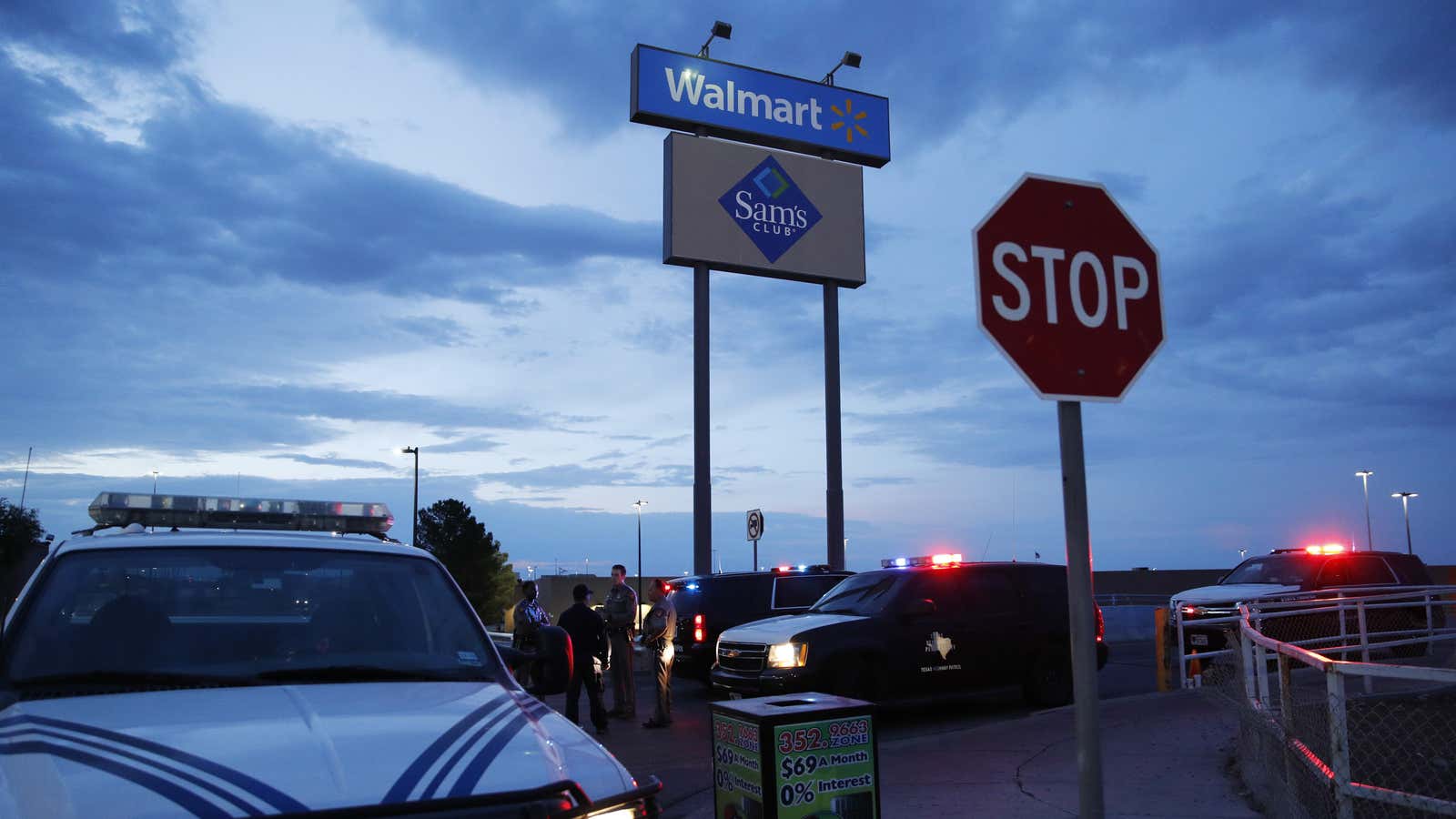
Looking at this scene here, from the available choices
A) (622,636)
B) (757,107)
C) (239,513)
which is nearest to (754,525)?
(622,636)

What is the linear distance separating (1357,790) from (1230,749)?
4544 millimetres

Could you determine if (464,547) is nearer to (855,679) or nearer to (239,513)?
(855,679)

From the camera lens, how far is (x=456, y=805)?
276 cm

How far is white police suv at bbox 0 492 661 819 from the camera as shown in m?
2.71

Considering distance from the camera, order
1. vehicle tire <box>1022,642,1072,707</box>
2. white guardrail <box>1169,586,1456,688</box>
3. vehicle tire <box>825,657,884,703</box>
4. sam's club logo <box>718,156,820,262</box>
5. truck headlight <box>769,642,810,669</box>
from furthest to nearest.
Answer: sam's club logo <box>718,156,820,262</box>
vehicle tire <box>1022,642,1072,707</box>
white guardrail <box>1169,586,1456,688</box>
vehicle tire <box>825,657,884,703</box>
truck headlight <box>769,642,810,669</box>

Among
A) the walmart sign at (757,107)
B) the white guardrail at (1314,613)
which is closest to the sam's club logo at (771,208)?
the walmart sign at (757,107)

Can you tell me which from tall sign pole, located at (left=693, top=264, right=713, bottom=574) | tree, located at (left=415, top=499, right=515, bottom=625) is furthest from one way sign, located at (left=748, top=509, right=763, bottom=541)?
tree, located at (left=415, top=499, right=515, bottom=625)

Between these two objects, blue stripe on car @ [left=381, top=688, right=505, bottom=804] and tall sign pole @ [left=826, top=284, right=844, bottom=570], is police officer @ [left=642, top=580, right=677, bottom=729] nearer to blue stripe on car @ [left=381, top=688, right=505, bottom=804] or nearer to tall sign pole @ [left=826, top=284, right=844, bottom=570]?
blue stripe on car @ [left=381, top=688, right=505, bottom=804]

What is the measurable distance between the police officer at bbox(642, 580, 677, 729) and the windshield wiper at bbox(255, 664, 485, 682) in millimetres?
9507

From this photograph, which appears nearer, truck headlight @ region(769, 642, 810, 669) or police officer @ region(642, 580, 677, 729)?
truck headlight @ region(769, 642, 810, 669)

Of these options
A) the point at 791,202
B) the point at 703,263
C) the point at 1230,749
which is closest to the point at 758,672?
the point at 1230,749

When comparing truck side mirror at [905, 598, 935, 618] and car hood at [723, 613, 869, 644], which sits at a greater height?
truck side mirror at [905, 598, 935, 618]

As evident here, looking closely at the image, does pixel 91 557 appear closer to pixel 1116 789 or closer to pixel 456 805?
pixel 456 805

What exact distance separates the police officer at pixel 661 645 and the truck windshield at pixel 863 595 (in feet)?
6.08
